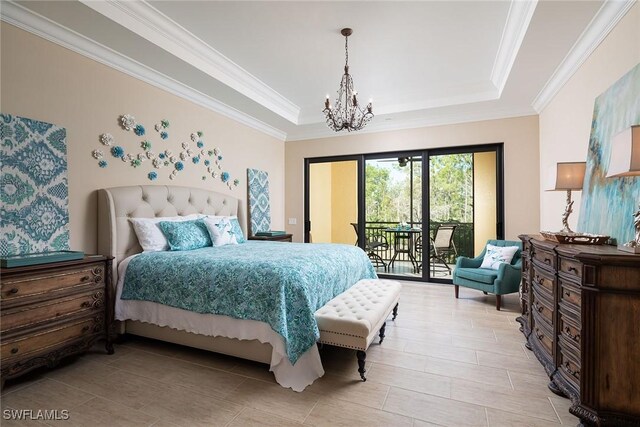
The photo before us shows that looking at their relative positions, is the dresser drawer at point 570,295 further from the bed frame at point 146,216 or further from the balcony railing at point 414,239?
the balcony railing at point 414,239

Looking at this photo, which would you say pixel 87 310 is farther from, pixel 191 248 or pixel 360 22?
pixel 360 22

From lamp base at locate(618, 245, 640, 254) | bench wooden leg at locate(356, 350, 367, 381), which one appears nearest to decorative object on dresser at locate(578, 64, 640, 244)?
lamp base at locate(618, 245, 640, 254)

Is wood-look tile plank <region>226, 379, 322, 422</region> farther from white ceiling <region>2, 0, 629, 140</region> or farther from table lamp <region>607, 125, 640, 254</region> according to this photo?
white ceiling <region>2, 0, 629, 140</region>

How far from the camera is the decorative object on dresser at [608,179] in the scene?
2.05 m

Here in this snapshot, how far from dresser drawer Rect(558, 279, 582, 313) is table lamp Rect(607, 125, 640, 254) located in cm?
34

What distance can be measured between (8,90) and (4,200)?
0.86 m

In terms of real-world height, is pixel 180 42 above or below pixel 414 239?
above

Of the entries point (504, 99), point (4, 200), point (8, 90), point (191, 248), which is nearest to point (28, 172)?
point (4, 200)

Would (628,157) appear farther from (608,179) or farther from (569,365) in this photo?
(569,365)

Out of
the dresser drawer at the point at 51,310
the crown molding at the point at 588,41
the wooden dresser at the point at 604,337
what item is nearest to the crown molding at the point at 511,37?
the crown molding at the point at 588,41

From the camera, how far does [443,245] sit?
5273 mm

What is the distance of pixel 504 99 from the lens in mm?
4285

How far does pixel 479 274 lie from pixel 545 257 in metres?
1.80

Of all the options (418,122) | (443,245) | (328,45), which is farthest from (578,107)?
(443,245)
